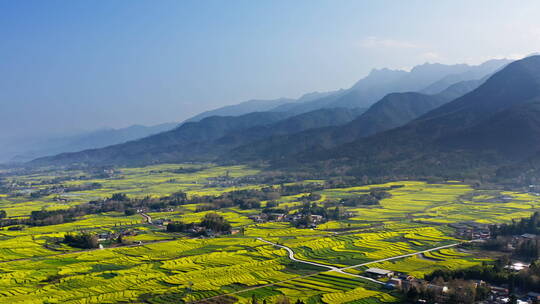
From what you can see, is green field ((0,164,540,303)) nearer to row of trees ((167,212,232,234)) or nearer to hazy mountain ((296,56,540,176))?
row of trees ((167,212,232,234))

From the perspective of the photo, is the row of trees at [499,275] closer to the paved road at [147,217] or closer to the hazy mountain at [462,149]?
the paved road at [147,217]

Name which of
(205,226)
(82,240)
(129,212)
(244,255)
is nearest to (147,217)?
(129,212)

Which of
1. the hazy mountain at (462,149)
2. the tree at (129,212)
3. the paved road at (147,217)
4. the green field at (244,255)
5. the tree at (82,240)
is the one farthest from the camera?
the hazy mountain at (462,149)

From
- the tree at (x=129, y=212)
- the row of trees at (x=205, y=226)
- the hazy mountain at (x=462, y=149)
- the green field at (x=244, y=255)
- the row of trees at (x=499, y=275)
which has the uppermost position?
the hazy mountain at (x=462, y=149)

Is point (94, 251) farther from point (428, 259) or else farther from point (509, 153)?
point (509, 153)

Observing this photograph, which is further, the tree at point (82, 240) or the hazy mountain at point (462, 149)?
the hazy mountain at point (462, 149)

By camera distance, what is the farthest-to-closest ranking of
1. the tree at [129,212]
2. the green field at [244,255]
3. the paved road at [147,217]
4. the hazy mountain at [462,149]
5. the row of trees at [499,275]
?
the hazy mountain at [462,149] < the tree at [129,212] < the paved road at [147,217] < the green field at [244,255] < the row of trees at [499,275]

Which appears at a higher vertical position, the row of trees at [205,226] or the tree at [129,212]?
the tree at [129,212]

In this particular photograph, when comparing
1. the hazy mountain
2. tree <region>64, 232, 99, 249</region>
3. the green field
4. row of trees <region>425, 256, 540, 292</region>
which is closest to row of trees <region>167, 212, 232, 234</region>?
the green field

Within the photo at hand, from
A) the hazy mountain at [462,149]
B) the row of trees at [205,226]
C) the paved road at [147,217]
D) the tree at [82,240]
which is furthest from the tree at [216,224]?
the hazy mountain at [462,149]
